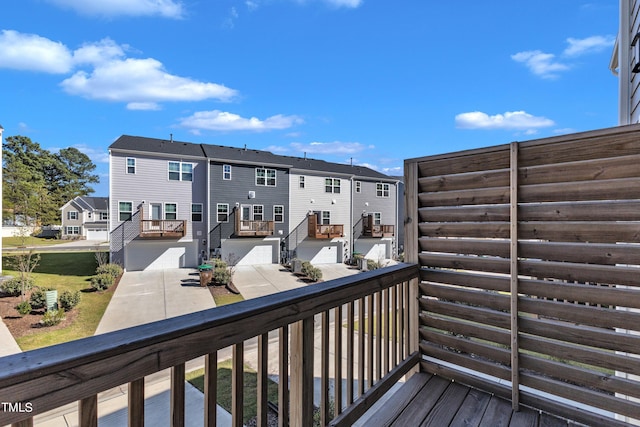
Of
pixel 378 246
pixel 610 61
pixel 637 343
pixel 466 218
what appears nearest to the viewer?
pixel 637 343

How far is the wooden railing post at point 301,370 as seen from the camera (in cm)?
138

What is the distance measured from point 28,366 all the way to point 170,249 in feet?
47.7

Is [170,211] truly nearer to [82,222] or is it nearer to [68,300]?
[68,300]

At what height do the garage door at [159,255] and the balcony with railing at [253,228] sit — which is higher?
the balcony with railing at [253,228]

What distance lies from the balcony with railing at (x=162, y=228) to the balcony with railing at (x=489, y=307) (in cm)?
1325

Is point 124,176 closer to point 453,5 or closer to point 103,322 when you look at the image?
point 103,322

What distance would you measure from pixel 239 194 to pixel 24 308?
9.09m

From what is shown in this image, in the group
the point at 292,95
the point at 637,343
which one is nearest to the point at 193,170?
the point at 292,95

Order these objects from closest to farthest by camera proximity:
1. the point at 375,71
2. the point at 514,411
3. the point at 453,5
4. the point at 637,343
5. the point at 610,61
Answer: the point at 637,343 → the point at 514,411 → the point at 610,61 → the point at 453,5 → the point at 375,71

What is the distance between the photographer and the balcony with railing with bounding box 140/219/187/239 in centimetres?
1311

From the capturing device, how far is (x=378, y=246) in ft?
61.9

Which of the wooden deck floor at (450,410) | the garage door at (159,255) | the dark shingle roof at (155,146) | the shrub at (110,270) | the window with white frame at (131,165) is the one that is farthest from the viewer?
the dark shingle roof at (155,146)

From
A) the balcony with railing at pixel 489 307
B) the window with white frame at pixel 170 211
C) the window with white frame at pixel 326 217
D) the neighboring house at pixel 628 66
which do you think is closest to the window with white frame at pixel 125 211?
the window with white frame at pixel 170 211

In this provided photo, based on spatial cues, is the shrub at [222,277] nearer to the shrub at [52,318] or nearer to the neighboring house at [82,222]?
the shrub at [52,318]
